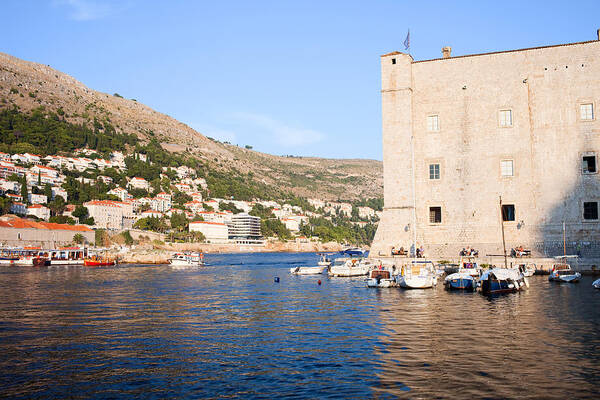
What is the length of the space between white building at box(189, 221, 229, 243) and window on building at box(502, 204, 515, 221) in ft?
391

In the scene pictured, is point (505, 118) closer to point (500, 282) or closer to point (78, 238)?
point (500, 282)

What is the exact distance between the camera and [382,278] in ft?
98.1

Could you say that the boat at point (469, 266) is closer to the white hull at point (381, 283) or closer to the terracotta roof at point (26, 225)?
the white hull at point (381, 283)

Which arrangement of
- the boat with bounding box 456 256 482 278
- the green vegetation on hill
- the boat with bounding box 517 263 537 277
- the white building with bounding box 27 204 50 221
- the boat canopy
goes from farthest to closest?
1. the green vegetation on hill
2. the white building with bounding box 27 204 50 221
3. the boat with bounding box 517 263 537 277
4. the boat with bounding box 456 256 482 278
5. the boat canopy

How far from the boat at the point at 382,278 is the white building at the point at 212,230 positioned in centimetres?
11977

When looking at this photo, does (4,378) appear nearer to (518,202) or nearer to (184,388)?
(184,388)

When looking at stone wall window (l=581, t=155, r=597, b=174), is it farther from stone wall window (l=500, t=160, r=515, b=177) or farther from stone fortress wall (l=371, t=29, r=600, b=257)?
stone wall window (l=500, t=160, r=515, b=177)

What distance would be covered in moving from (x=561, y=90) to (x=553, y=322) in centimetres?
2242

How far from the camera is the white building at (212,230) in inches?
5797

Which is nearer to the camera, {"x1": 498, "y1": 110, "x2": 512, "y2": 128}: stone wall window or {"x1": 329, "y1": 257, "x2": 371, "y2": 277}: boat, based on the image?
{"x1": 498, "y1": 110, "x2": 512, "y2": 128}: stone wall window

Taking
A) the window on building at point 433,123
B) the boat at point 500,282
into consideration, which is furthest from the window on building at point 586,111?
the boat at point 500,282

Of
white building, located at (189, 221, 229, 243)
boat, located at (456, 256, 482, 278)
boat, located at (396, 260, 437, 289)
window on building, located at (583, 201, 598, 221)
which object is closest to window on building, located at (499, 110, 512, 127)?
window on building, located at (583, 201, 598, 221)

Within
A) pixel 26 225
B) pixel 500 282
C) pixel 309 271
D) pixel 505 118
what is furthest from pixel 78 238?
pixel 500 282

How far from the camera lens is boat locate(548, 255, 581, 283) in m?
28.7
